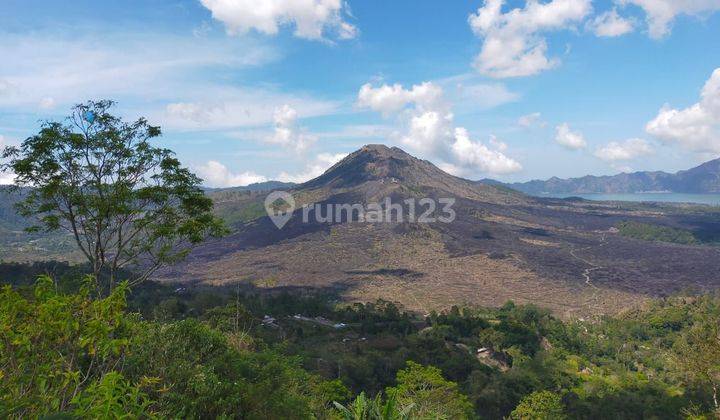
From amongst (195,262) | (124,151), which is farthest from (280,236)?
(124,151)

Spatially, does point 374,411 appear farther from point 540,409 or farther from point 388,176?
point 388,176

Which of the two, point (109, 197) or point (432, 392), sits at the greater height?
point (109, 197)

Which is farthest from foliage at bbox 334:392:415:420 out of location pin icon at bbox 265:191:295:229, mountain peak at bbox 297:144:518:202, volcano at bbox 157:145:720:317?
mountain peak at bbox 297:144:518:202

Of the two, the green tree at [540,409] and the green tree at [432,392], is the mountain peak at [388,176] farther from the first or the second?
the green tree at [432,392]

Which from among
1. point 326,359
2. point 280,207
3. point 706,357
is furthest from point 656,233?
point 326,359

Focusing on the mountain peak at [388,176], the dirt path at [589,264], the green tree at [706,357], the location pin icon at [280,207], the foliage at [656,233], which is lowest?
the dirt path at [589,264]

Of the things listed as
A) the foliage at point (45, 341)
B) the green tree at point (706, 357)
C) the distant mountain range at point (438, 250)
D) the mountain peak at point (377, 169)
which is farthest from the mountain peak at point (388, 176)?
the foliage at point (45, 341)
